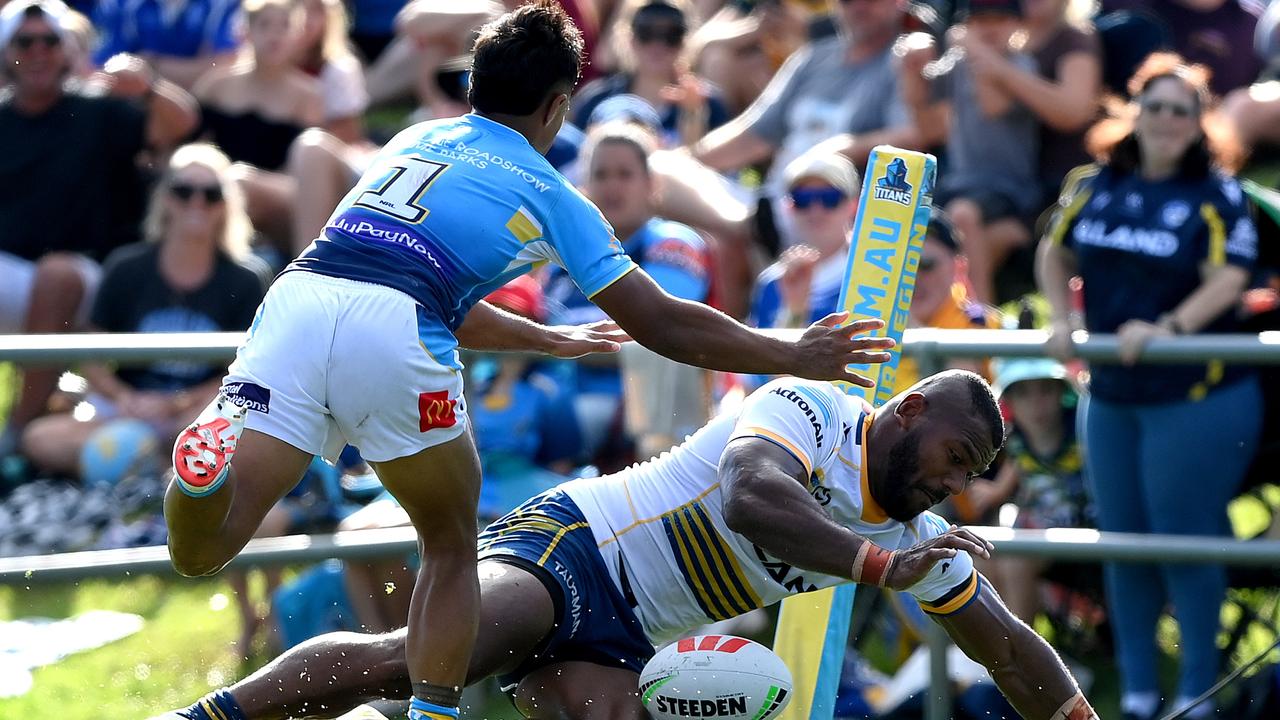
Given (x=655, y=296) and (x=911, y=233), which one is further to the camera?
A: (x=911, y=233)

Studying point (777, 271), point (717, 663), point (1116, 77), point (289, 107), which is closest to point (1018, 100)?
point (1116, 77)

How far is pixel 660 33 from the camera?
9.34 metres

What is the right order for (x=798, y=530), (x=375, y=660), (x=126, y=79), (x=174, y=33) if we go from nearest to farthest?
1. (x=798, y=530)
2. (x=375, y=660)
3. (x=126, y=79)
4. (x=174, y=33)

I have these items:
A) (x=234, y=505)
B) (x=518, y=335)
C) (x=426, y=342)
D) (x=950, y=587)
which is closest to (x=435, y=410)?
(x=426, y=342)

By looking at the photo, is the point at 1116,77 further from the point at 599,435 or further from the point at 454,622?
the point at 454,622

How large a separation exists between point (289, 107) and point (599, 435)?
3113 mm

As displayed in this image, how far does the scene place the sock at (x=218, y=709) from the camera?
16.4ft

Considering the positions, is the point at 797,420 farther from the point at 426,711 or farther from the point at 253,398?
the point at 253,398

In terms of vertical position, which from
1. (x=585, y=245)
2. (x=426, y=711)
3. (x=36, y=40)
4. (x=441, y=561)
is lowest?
(x=36, y=40)

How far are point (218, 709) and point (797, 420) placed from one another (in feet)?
5.84

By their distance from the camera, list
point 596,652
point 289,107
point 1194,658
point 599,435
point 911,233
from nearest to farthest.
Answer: point 596,652 < point 911,233 < point 1194,658 < point 599,435 < point 289,107

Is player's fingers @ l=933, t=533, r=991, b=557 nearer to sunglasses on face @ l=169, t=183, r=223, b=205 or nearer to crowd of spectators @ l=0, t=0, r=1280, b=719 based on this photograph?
crowd of spectators @ l=0, t=0, r=1280, b=719

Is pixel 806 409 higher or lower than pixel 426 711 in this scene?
higher

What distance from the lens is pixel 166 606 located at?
8.14m
